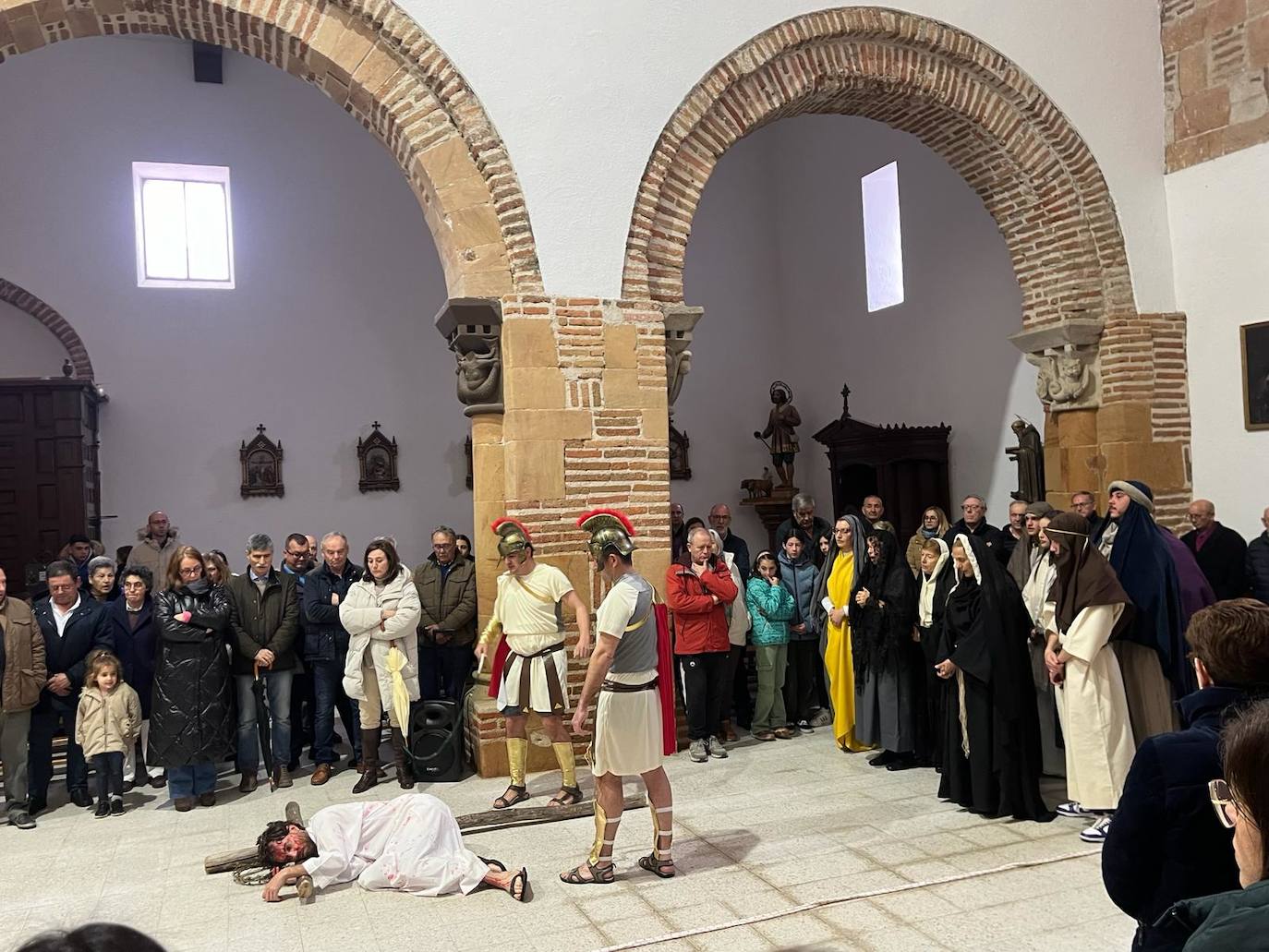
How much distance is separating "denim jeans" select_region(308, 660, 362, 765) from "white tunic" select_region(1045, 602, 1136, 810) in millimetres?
4547

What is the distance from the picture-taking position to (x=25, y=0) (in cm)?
668

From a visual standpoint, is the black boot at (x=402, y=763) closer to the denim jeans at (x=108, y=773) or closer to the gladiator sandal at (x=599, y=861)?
the denim jeans at (x=108, y=773)

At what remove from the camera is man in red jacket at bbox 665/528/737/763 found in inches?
292

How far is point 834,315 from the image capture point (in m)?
13.8

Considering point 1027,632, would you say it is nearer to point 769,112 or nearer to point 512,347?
point 512,347

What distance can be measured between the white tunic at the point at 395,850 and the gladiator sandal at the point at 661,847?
807mm

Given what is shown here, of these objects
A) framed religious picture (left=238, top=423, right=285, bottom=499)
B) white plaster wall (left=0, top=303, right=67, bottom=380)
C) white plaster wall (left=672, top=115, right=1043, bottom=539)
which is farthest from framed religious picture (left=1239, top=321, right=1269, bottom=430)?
white plaster wall (left=0, top=303, right=67, bottom=380)

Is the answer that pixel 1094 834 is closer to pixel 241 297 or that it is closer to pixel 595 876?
pixel 595 876

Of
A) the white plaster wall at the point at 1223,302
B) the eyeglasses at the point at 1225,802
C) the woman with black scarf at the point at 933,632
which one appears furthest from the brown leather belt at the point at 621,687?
the white plaster wall at the point at 1223,302

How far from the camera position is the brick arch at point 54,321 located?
11484mm

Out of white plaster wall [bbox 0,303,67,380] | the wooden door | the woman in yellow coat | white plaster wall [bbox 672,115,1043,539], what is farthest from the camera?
white plaster wall [bbox 0,303,67,380]

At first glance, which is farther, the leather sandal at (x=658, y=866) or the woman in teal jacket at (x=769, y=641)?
the woman in teal jacket at (x=769, y=641)

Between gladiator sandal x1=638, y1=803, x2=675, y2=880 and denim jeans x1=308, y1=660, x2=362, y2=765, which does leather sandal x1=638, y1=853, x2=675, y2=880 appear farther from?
denim jeans x1=308, y1=660, x2=362, y2=765

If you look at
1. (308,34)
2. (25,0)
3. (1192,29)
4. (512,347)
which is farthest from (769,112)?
(25,0)
